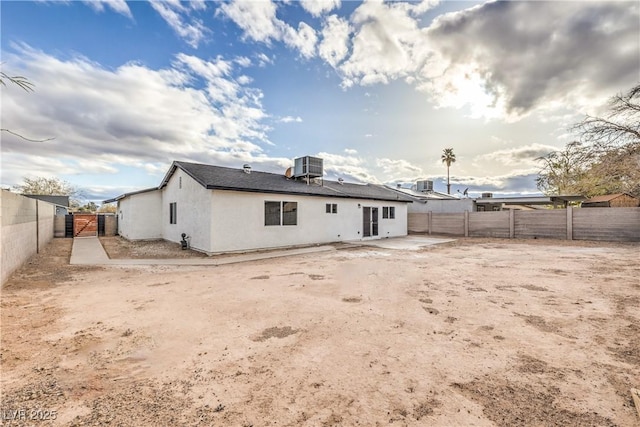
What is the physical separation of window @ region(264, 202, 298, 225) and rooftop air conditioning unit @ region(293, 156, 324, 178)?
8.41ft

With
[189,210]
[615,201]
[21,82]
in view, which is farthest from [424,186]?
[21,82]

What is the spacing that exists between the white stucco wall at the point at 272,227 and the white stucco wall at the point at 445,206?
7898 mm

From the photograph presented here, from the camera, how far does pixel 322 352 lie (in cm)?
305

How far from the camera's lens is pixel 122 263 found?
8.61 metres

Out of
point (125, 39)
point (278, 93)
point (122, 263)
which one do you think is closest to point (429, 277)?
point (122, 263)

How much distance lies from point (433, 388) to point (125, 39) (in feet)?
40.3

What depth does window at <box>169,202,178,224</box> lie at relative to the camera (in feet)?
43.1

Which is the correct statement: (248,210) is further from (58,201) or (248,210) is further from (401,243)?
(58,201)

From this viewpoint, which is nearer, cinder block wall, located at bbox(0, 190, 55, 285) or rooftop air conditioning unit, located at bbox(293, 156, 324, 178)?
cinder block wall, located at bbox(0, 190, 55, 285)

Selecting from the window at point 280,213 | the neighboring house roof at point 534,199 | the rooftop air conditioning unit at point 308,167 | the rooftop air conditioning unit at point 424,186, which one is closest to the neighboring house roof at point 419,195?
the rooftop air conditioning unit at point 424,186

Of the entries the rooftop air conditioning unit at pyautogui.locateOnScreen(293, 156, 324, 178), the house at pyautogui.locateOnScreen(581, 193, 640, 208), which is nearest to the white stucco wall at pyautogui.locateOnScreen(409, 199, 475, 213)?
the house at pyautogui.locateOnScreen(581, 193, 640, 208)

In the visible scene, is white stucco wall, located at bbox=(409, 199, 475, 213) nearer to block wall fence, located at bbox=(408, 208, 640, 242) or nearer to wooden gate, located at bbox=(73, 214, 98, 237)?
block wall fence, located at bbox=(408, 208, 640, 242)

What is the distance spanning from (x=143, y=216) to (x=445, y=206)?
20867 mm

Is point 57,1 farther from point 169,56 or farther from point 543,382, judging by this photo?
point 543,382
